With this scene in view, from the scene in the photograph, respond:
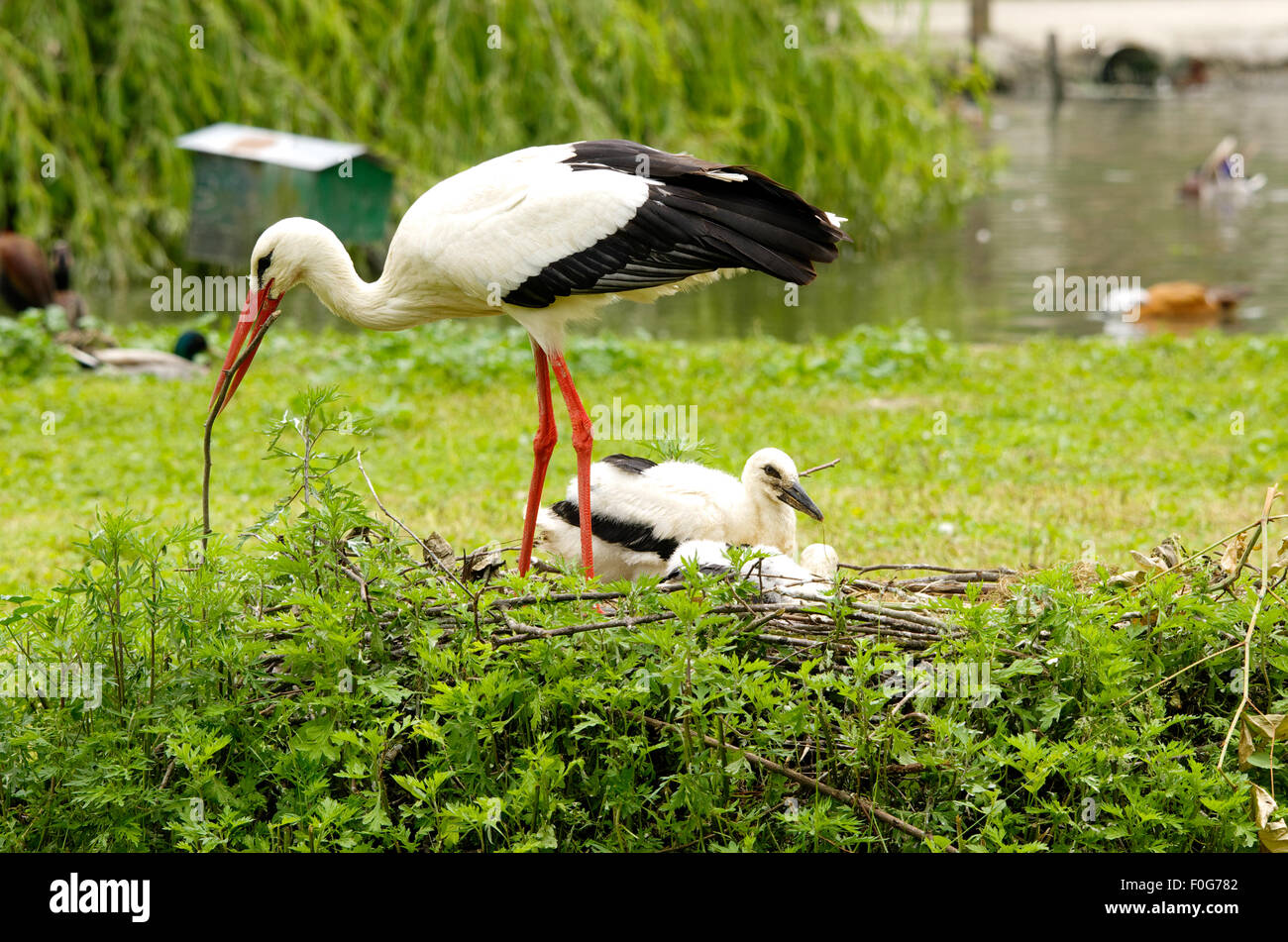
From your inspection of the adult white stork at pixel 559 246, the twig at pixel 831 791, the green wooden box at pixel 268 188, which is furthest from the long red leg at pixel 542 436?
the green wooden box at pixel 268 188

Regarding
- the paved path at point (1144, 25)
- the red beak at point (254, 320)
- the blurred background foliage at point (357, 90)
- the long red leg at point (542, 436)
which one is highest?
the paved path at point (1144, 25)

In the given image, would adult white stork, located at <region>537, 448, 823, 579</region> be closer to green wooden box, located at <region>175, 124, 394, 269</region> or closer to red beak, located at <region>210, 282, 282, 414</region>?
red beak, located at <region>210, 282, 282, 414</region>

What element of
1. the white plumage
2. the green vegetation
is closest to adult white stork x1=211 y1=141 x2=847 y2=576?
the white plumage

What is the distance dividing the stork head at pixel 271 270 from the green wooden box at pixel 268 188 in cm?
663

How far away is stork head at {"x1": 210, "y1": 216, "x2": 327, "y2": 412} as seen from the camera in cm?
536

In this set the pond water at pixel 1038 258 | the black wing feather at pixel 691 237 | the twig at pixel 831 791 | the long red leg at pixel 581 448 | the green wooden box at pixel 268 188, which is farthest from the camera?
the pond water at pixel 1038 258

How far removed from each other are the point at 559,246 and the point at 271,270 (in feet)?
3.48

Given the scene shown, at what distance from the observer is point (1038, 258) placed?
17.1 metres

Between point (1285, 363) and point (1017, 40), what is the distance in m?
26.1

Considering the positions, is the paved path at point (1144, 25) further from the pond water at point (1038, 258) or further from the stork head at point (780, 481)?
the stork head at point (780, 481)

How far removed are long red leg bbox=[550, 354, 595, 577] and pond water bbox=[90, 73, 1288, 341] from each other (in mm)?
8148

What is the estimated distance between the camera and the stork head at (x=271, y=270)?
5355 mm
